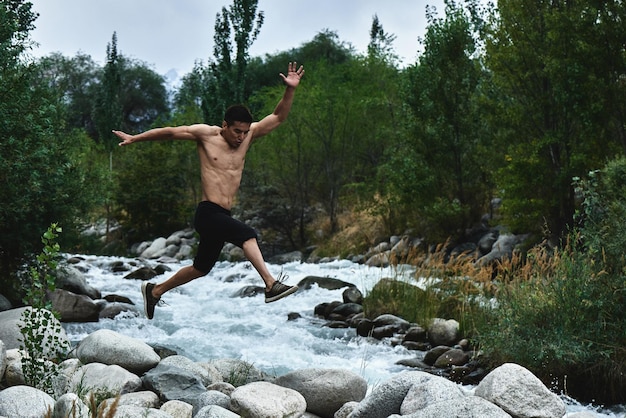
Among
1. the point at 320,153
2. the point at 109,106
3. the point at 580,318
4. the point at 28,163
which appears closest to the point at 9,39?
the point at 28,163

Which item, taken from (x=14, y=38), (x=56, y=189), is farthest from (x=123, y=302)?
(x=14, y=38)

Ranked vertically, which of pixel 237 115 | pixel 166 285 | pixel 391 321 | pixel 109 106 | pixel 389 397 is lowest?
pixel 391 321

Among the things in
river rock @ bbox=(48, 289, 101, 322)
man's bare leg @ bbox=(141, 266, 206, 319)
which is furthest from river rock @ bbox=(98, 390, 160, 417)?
river rock @ bbox=(48, 289, 101, 322)

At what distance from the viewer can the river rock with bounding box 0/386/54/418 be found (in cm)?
490

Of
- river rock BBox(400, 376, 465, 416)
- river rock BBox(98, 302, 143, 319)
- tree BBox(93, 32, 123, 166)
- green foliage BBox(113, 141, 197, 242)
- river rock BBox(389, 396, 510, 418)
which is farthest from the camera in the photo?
tree BBox(93, 32, 123, 166)

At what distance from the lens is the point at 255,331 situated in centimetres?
1170

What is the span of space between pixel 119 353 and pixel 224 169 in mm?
2681

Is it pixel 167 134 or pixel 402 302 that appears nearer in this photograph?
pixel 167 134

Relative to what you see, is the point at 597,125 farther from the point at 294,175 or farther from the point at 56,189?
the point at 294,175

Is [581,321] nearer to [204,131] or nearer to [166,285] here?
[166,285]

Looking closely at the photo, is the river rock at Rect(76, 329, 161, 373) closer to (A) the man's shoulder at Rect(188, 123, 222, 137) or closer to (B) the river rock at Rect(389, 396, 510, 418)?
(A) the man's shoulder at Rect(188, 123, 222, 137)

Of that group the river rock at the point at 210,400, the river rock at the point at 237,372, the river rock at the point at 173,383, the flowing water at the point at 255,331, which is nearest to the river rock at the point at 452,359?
the flowing water at the point at 255,331

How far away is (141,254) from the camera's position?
26328 mm

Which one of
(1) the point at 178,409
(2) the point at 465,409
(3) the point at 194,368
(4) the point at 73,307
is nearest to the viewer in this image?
(2) the point at 465,409
